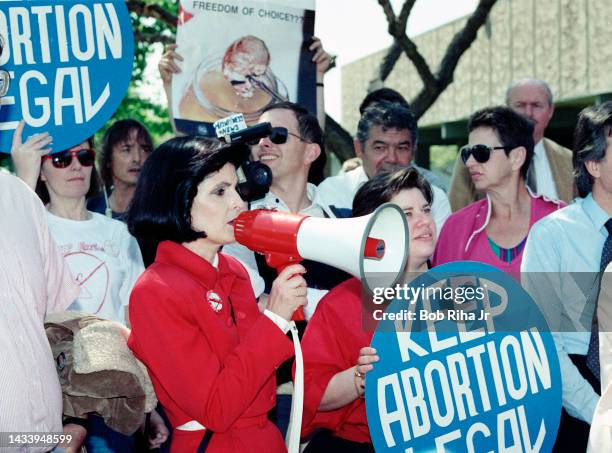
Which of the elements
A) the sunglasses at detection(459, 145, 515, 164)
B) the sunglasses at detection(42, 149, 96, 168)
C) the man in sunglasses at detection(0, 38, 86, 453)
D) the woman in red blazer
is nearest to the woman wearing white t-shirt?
the sunglasses at detection(42, 149, 96, 168)

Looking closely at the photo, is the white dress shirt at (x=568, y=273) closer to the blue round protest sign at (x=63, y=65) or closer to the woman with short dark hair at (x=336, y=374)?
the woman with short dark hair at (x=336, y=374)

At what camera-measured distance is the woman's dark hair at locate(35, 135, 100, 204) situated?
4.50 metres

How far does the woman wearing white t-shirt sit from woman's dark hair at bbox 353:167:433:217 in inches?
51.9

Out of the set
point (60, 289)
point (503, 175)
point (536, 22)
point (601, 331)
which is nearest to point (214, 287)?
point (60, 289)

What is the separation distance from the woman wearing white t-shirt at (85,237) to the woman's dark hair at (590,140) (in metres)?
2.11

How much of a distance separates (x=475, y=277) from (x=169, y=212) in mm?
1032

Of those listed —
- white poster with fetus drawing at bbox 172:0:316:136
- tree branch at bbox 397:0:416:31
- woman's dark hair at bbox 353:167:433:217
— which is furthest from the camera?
A: tree branch at bbox 397:0:416:31

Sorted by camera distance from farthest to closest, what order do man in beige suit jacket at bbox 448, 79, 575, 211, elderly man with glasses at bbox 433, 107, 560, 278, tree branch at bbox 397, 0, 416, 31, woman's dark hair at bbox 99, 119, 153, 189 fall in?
tree branch at bbox 397, 0, 416, 31
man in beige suit jacket at bbox 448, 79, 575, 211
woman's dark hair at bbox 99, 119, 153, 189
elderly man with glasses at bbox 433, 107, 560, 278

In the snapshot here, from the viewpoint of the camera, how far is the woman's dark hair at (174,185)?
113 inches

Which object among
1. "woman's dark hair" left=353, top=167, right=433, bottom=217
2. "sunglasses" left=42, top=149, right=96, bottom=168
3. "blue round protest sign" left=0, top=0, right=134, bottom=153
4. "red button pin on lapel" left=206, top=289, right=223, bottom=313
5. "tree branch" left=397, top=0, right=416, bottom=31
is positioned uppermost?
"tree branch" left=397, top=0, right=416, bottom=31

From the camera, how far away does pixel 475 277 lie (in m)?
3.03

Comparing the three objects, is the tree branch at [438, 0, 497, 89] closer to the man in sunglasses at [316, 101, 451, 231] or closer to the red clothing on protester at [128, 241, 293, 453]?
the man in sunglasses at [316, 101, 451, 231]

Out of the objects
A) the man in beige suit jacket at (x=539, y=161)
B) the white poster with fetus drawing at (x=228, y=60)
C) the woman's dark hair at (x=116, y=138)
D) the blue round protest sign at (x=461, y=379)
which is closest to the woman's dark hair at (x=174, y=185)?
the blue round protest sign at (x=461, y=379)

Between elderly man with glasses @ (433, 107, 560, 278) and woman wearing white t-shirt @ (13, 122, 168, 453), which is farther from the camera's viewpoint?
elderly man with glasses @ (433, 107, 560, 278)
